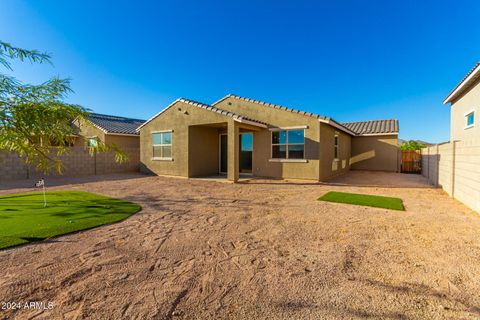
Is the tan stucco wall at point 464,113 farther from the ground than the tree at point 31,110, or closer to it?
farther from the ground

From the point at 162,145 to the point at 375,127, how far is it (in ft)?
58.6

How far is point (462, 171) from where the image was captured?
687cm

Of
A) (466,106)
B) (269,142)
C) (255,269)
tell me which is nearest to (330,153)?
(269,142)

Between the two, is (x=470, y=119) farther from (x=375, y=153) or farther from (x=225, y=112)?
(x=225, y=112)

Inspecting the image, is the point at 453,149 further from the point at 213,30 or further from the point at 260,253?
the point at 213,30

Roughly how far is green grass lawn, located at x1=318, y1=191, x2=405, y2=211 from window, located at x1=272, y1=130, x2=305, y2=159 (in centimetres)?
351

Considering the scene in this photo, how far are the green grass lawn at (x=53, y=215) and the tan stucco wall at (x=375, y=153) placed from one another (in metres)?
18.3

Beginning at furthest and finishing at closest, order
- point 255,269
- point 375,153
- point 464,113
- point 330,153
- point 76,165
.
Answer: point 375,153 → point 76,165 → point 330,153 → point 464,113 → point 255,269

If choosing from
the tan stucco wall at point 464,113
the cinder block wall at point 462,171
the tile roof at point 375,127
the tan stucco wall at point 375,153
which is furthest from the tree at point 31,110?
the tan stucco wall at point 375,153

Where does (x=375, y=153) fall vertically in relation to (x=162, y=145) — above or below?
below

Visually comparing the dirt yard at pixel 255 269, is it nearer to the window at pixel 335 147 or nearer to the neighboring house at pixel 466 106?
the neighboring house at pixel 466 106

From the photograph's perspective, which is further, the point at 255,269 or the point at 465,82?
the point at 465,82

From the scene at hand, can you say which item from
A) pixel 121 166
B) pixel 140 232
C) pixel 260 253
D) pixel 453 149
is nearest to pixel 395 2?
pixel 453 149

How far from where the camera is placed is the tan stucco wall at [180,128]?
11.8 metres
